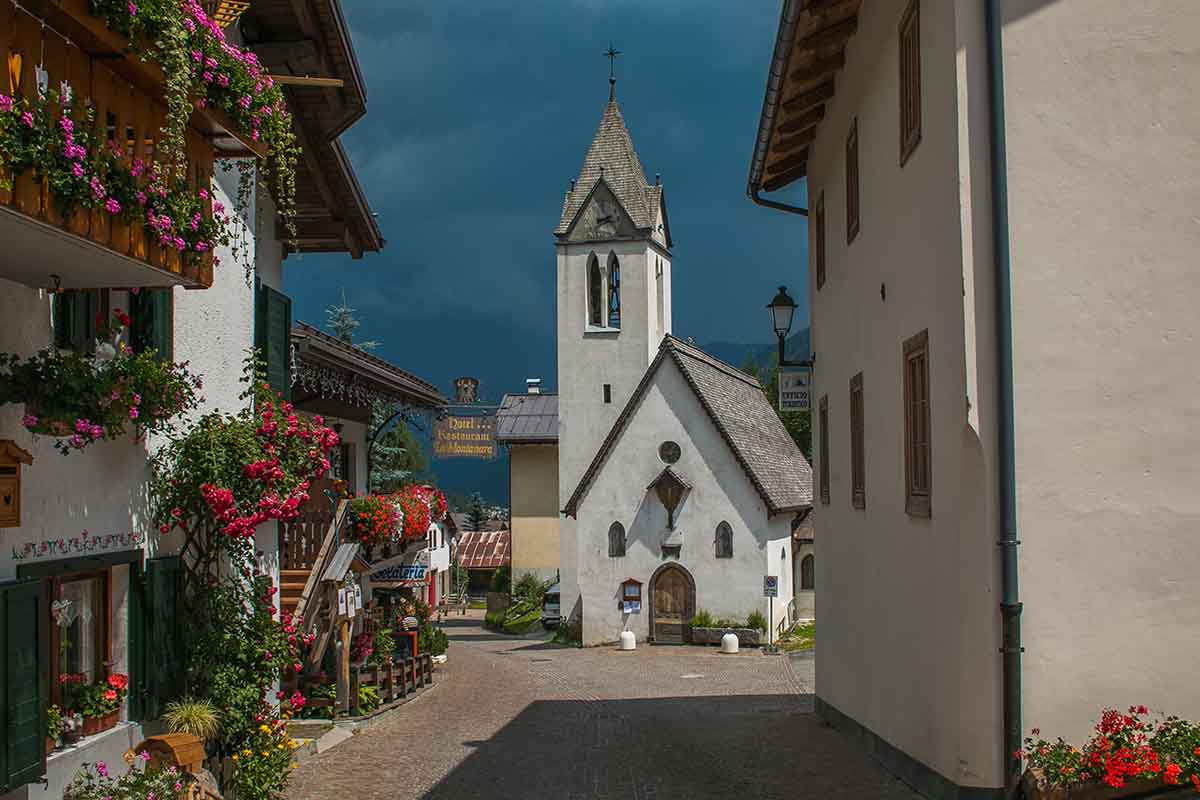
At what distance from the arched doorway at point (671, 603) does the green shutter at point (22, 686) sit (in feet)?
102

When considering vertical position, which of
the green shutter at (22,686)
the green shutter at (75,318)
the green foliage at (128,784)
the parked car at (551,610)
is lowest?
the parked car at (551,610)

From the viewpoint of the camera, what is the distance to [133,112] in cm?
823

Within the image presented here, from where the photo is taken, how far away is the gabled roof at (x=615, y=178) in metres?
47.2

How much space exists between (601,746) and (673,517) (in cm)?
2249

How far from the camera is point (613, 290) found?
4750cm

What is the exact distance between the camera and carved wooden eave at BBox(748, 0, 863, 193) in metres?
12.9

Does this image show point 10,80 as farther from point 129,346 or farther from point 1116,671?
point 1116,671

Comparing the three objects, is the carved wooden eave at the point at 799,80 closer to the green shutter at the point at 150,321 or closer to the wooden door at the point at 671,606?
the green shutter at the point at 150,321

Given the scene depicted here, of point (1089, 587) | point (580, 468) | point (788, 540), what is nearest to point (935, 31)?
point (1089, 587)

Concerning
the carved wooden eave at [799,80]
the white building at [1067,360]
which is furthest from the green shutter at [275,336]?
the white building at [1067,360]

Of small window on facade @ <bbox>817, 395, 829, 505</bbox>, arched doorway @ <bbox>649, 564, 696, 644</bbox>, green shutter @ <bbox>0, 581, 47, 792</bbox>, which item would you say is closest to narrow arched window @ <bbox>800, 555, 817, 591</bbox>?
arched doorway @ <bbox>649, 564, 696, 644</bbox>

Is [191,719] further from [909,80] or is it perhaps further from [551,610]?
[551,610]

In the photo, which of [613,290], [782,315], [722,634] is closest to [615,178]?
[613,290]

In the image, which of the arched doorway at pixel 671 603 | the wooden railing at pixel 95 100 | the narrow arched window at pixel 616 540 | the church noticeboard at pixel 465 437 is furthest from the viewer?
the narrow arched window at pixel 616 540
